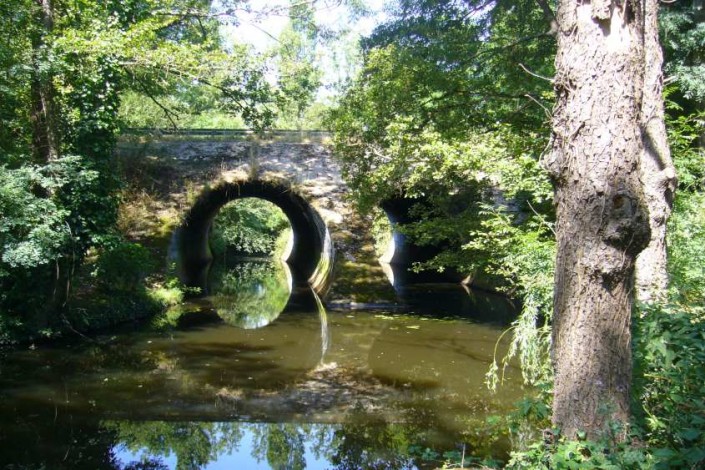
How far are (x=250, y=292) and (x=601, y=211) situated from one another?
17727mm

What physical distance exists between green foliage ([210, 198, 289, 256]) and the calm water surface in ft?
59.3

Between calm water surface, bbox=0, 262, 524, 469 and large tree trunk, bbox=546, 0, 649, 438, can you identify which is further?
calm water surface, bbox=0, 262, 524, 469

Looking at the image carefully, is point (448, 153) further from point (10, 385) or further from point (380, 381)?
point (10, 385)

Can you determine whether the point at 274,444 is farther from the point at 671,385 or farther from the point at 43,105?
the point at 43,105

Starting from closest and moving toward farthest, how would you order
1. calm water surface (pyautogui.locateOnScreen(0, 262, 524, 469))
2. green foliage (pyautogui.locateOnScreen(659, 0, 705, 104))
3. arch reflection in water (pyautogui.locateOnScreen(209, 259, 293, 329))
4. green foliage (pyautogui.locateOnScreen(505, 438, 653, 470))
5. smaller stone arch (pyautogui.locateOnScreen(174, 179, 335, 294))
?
green foliage (pyautogui.locateOnScreen(505, 438, 653, 470)) < calm water surface (pyautogui.locateOnScreen(0, 262, 524, 469)) < green foliage (pyautogui.locateOnScreen(659, 0, 705, 104)) < arch reflection in water (pyautogui.locateOnScreen(209, 259, 293, 329)) < smaller stone arch (pyautogui.locateOnScreen(174, 179, 335, 294))

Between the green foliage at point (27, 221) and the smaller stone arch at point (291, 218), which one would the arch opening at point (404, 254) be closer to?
the smaller stone arch at point (291, 218)

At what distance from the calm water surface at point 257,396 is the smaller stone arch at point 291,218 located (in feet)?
15.4

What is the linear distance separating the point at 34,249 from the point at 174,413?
383cm

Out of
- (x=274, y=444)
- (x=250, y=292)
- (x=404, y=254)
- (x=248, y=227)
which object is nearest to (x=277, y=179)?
(x=250, y=292)

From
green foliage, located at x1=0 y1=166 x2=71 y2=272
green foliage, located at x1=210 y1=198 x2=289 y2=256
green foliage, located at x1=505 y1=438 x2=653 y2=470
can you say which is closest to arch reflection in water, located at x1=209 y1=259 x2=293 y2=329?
green foliage, located at x1=210 y1=198 x2=289 y2=256

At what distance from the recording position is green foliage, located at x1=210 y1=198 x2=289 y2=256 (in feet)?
104

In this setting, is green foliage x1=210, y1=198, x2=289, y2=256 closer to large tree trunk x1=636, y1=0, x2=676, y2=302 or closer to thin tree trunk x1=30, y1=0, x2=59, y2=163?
thin tree trunk x1=30, y1=0, x2=59, y2=163

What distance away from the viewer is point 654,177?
5.82m

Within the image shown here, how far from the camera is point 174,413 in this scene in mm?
7379
